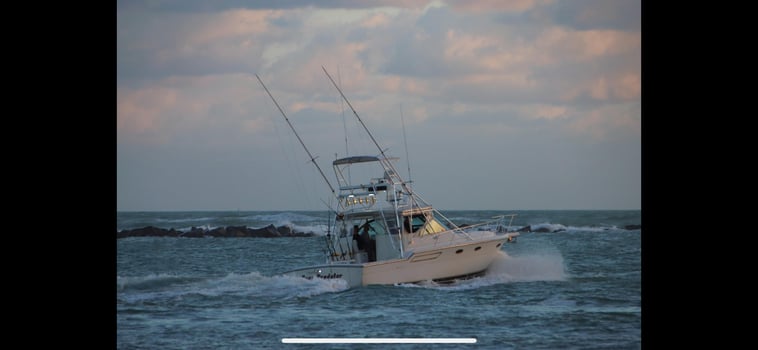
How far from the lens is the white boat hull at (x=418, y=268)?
1129 centimetres

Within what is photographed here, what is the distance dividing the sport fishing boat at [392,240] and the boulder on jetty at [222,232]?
1354 cm

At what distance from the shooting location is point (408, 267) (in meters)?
11.4

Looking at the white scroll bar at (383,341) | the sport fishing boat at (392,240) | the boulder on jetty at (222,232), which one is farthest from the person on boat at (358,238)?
the boulder on jetty at (222,232)

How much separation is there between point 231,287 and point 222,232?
1501 cm

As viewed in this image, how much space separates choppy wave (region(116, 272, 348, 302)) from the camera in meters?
11.5

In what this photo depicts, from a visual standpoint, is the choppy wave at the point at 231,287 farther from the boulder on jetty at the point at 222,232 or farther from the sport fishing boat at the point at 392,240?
the boulder on jetty at the point at 222,232

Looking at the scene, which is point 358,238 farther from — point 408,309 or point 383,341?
point 383,341

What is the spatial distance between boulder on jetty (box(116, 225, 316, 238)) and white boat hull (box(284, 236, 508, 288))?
13.9 metres

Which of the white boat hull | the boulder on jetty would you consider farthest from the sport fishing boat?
the boulder on jetty
